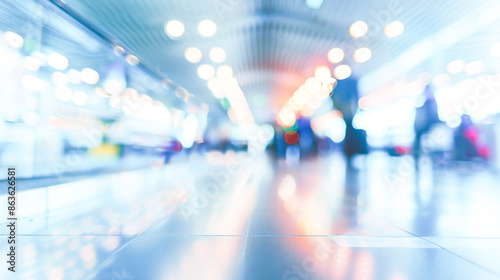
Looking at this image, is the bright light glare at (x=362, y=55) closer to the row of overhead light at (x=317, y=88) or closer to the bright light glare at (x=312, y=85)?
the row of overhead light at (x=317, y=88)

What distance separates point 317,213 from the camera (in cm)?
330

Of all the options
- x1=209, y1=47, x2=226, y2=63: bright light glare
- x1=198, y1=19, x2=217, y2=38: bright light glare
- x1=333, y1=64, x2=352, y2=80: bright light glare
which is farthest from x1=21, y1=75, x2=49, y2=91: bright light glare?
x1=333, y1=64, x2=352, y2=80: bright light glare

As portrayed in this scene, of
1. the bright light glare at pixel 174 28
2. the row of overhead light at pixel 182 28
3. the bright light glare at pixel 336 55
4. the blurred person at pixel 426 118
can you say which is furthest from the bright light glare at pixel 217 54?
the blurred person at pixel 426 118

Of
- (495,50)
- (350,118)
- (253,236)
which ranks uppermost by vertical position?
(495,50)

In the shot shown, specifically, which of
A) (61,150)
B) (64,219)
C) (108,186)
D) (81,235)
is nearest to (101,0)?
(61,150)

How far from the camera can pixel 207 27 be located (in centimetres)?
892

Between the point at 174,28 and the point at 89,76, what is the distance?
272 cm

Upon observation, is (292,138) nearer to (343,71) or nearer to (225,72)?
(225,72)

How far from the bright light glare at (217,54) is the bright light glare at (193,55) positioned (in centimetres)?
46

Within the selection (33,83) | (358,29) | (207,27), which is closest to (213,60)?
(207,27)

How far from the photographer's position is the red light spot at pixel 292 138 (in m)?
26.2

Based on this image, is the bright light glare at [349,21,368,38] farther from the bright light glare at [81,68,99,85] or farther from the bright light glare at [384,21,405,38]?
the bright light glare at [81,68,99,85]

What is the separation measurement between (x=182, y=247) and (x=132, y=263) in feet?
1.25

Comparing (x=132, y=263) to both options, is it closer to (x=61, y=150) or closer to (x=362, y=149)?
(x=61, y=150)
